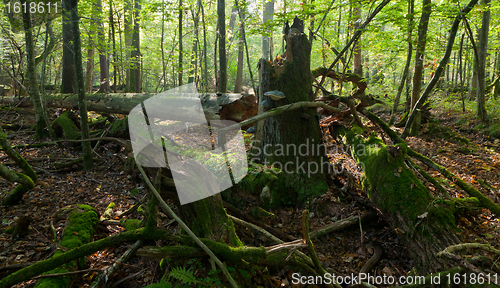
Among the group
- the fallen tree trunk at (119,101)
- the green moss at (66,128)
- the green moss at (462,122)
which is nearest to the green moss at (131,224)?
the fallen tree trunk at (119,101)

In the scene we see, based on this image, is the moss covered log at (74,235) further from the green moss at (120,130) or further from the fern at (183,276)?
the green moss at (120,130)

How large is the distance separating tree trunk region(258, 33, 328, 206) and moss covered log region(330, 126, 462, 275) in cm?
85

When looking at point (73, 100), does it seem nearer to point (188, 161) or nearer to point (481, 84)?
point (188, 161)

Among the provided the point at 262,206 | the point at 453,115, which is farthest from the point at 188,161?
the point at 453,115

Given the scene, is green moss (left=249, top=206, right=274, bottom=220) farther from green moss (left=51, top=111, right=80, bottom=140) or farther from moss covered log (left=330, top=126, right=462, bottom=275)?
green moss (left=51, top=111, right=80, bottom=140)

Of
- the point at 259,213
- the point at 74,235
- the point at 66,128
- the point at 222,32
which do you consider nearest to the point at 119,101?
the point at 66,128

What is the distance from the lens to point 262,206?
4.17 metres

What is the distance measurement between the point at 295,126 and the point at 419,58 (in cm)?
513

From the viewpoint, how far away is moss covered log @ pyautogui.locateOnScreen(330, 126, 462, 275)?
2744 mm

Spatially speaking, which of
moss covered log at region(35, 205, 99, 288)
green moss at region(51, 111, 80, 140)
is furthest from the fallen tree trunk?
moss covered log at region(35, 205, 99, 288)

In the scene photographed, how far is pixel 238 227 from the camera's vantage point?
3420 mm

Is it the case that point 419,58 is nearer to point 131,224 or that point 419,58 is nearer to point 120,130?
point 131,224

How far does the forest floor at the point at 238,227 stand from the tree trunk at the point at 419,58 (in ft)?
4.82

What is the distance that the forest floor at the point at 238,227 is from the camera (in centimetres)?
287
